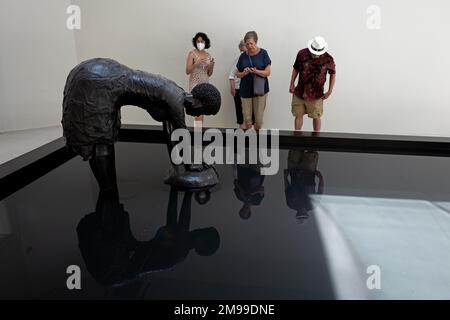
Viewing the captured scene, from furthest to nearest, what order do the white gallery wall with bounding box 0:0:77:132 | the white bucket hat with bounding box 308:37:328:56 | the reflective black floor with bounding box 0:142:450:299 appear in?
the white gallery wall with bounding box 0:0:77:132, the white bucket hat with bounding box 308:37:328:56, the reflective black floor with bounding box 0:142:450:299

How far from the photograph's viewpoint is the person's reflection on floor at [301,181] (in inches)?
69.5

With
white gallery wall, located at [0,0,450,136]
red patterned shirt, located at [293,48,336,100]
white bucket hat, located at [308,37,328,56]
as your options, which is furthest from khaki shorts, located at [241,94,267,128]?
white gallery wall, located at [0,0,450,136]

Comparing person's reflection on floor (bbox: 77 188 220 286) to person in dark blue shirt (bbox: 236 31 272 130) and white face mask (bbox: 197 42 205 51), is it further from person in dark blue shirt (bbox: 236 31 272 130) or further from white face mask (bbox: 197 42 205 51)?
white face mask (bbox: 197 42 205 51)

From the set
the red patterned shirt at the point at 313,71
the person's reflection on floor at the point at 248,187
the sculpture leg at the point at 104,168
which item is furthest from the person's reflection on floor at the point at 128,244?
the red patterned shirt at the point at 313,71

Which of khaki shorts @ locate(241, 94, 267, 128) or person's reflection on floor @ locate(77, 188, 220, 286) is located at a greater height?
khaki shorts @ locate(241, 94, 267, 128)

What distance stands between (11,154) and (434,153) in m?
3.32

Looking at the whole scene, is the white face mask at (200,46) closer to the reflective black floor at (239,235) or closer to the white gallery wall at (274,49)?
the white gallery wall at (274,49)

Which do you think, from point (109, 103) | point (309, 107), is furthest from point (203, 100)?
point (309, 107)

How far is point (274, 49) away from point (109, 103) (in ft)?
10.5

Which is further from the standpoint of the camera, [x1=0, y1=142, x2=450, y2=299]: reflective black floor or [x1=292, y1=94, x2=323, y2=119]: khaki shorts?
[x1=292, y1=94, x2=323, y2=119]: khaki shorts

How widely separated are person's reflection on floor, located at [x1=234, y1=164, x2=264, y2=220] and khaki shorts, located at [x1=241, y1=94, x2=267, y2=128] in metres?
1.47

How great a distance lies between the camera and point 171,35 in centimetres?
456

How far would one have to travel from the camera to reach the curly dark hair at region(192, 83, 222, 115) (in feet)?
5.92

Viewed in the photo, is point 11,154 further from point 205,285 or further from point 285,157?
point 205,285
